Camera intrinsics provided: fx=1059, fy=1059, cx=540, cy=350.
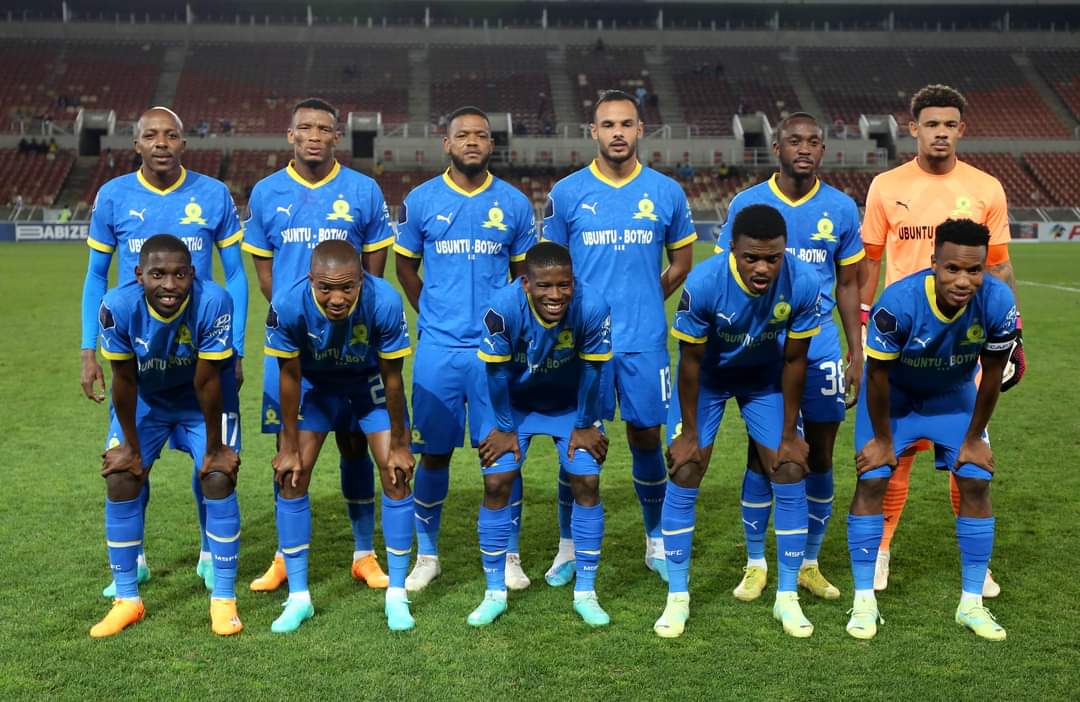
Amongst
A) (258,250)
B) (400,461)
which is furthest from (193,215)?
(400,461)

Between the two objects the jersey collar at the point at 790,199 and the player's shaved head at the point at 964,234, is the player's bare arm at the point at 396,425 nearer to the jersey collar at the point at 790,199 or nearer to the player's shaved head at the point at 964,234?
the jersey collar at the point at 790,199

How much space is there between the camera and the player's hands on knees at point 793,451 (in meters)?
4.93

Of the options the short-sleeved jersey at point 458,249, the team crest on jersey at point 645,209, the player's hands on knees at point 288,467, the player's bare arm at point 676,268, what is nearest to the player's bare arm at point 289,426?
the player's hands on knees at point 288,467

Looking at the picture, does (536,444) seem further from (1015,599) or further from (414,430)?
(1015,599)

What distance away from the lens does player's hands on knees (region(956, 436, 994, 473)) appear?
4.80 meters

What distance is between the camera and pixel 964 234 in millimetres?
4555

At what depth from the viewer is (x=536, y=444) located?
8.91 meters

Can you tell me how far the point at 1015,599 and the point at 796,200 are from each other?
2.26 m

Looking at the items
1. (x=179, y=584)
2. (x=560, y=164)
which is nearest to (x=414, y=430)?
(x=179, y=584)

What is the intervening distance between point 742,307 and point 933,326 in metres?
0.84

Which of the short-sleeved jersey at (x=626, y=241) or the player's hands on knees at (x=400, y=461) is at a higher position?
the short-sleeved jersey at (x=626, y=241)

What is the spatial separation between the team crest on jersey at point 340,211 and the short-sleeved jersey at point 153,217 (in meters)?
0.49

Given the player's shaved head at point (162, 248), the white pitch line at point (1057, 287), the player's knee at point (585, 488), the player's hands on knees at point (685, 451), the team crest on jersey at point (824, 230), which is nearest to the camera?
the player's shaved head at point (162, 248)

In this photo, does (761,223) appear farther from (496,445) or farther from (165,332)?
(165,332)
